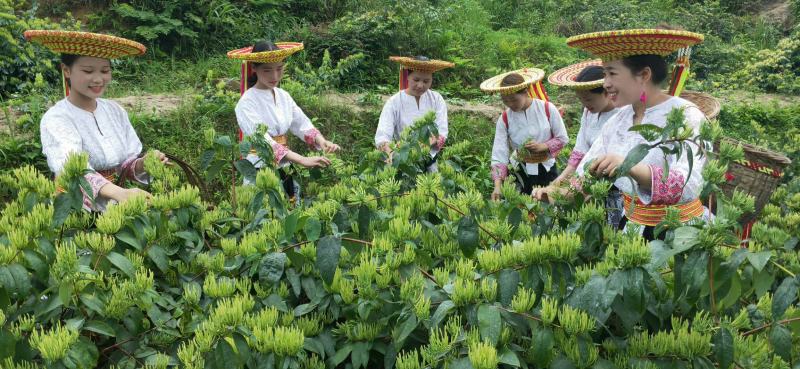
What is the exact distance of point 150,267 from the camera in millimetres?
1982

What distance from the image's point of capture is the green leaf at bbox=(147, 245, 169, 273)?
1.86 metres

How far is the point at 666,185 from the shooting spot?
270cm

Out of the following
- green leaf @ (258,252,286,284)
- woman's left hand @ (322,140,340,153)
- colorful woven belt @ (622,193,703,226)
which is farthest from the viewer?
woman's left hand @ (322,140,340,153)

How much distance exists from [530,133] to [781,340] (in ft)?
11.7

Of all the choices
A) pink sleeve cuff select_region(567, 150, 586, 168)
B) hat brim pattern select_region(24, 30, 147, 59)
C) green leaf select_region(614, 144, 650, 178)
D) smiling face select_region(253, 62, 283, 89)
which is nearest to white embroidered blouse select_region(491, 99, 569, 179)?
pink sleeve cuff select_region(567, 150, 586, 168)

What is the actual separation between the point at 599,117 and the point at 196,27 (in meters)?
6.28

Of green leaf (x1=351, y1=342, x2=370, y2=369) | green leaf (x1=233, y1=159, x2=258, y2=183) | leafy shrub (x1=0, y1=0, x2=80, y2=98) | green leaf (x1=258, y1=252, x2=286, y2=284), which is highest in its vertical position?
green leaf (x1=258, y1=252, x2=286, y2=284)

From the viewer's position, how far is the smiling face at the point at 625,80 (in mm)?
2973

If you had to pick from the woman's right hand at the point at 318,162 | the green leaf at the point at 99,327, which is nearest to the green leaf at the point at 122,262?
the green leaf at the point at 99,327

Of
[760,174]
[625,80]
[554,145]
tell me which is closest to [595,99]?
[554,145]

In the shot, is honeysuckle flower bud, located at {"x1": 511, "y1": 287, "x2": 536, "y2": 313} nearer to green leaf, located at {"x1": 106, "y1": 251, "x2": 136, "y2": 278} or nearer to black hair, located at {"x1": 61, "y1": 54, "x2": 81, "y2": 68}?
green leaf, located at {"x1": 106, "y1": 251, "x2": 136, "y2": 278}

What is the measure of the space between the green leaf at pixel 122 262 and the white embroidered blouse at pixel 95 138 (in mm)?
1577

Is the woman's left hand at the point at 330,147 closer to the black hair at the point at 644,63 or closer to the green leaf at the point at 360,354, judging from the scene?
the black hair at the point at 644,63

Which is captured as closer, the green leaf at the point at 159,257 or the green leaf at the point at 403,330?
the green leaf at the point at 403,330
